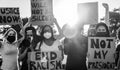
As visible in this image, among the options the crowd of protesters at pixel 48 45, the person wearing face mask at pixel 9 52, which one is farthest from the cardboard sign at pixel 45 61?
the person wearing face mask at pixel 9 52

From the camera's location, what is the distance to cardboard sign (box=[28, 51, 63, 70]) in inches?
379

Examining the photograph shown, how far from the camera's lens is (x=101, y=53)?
9.98 metres

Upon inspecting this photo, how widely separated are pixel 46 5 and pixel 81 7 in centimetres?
116

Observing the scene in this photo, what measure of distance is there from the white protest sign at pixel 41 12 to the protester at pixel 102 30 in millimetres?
2161

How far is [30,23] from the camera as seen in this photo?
450 inches

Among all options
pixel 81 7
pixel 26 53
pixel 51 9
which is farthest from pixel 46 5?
pixel 26 53

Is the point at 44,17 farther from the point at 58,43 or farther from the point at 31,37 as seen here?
the point at 58,43

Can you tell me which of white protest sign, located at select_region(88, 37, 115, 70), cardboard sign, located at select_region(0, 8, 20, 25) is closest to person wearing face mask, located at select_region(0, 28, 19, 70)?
white protest sign, located at select_region(88, 37, 115, 70)

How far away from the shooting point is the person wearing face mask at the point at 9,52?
9023mm

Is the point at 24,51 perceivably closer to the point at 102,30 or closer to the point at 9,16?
the point at 102,30

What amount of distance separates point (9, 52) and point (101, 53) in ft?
8.44

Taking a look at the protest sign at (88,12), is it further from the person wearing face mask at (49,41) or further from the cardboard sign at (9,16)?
the cardboard sign at (9,16)

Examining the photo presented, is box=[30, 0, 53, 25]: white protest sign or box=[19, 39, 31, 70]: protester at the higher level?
box=[30, 0, 53, 25]: white protest sign

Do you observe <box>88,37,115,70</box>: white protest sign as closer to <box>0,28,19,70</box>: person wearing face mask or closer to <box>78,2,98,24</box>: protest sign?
<box>78,2,98,24</box>: protest sign
